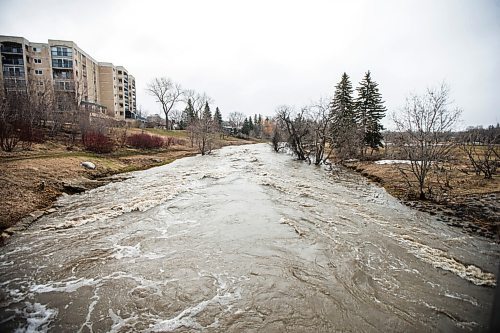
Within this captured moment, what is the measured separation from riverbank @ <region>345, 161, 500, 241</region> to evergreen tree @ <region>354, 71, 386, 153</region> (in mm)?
16276

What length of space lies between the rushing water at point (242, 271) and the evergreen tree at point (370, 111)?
84.7 feet

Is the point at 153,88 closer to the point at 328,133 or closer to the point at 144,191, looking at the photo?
the point at 328,133

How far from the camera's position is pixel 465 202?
491 inches

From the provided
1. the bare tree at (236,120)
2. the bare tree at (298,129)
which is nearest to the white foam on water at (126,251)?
the bare tree at (298,129)

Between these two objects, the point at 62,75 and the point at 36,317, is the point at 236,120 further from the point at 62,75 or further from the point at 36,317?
the point at 36,317

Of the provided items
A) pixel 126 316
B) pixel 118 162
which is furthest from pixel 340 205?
pixel 118 162

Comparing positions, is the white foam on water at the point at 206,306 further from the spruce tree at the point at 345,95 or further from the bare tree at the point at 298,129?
the spruce tree at the point at 345,95

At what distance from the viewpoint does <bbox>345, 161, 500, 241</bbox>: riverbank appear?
32.4 feet

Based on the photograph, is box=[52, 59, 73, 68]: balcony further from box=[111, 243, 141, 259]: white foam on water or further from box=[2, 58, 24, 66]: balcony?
A: box=[111, 243, 141, 259]: white foam on water

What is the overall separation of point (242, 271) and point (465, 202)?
42.7 feet

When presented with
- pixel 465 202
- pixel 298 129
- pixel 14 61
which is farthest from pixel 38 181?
pixel 14 61

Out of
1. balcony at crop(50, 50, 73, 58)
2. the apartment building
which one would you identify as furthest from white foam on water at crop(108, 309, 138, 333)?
balcony at crop(50, 50, 73, 58)

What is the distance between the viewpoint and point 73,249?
7.38 m

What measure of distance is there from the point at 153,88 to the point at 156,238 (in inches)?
2813
